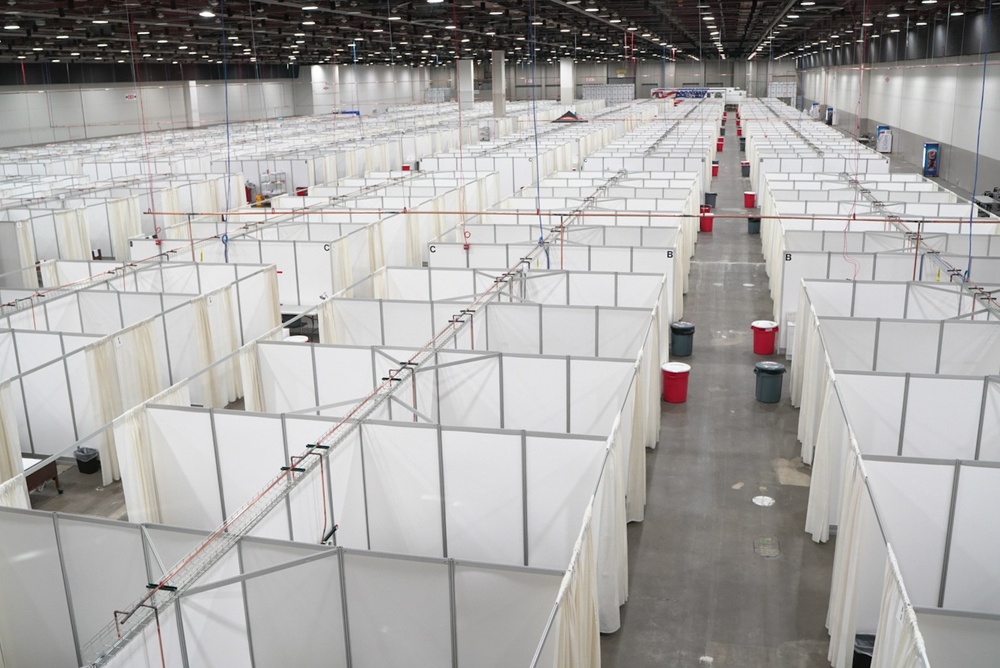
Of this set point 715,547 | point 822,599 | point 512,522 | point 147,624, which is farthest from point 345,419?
point 822,599

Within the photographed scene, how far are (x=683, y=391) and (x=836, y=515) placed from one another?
4.90 metres

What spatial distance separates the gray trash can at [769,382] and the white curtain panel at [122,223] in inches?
794

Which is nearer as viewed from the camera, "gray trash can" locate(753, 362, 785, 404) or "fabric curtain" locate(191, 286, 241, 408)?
"gray trash can" locate(753, 362, 785, 404)

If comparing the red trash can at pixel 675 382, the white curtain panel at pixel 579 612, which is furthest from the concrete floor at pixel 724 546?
the white curtain panel at pixel 579 612

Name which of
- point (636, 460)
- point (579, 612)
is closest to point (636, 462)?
point (636, 460)

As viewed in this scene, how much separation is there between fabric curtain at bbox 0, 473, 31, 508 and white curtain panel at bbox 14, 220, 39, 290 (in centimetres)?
1599

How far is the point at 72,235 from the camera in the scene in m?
24.5

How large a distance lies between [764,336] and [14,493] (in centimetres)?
1395

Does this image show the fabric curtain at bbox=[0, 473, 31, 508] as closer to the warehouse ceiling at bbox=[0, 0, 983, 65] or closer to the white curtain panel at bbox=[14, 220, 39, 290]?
the warehouse ceiling at bbox=[0, 0, 983, 65]

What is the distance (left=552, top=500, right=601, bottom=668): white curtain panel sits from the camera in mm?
6512

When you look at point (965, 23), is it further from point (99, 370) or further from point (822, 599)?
point (99, 370)

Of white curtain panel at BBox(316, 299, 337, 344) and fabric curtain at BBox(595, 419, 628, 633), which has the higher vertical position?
white curtain panel at BBox(316, 299, 337, 344)

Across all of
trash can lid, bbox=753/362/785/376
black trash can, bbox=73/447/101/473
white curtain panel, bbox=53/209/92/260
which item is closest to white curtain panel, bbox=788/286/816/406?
trash can lid, bbox=753/362/785/376

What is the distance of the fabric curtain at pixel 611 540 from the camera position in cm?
910
